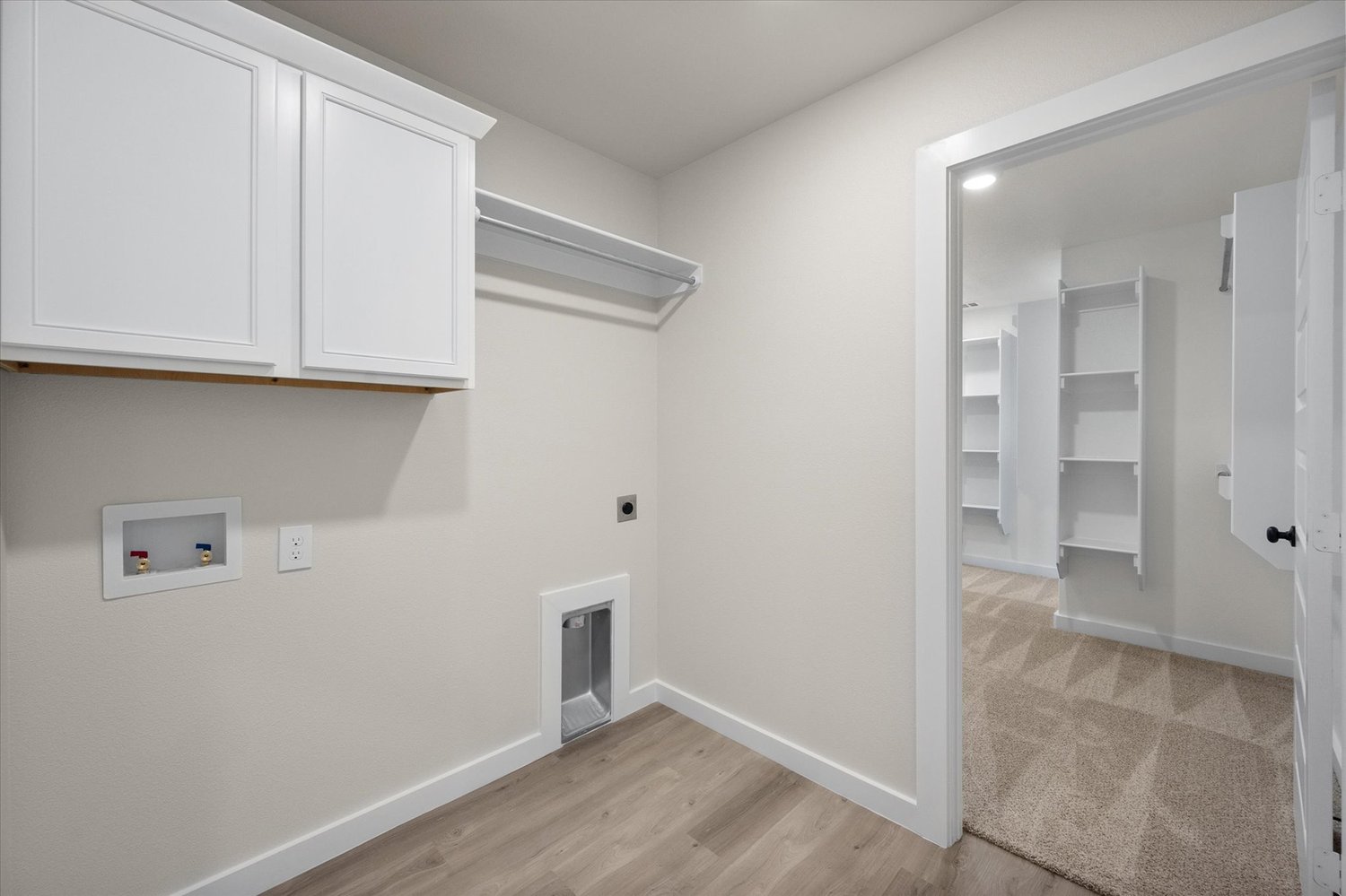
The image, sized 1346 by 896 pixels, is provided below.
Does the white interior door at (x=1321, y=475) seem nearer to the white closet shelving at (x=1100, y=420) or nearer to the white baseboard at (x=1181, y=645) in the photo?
the white baseboard at (x=1181, y=645)

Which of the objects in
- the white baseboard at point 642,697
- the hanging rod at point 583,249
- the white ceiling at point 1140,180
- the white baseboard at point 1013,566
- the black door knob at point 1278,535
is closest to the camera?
the black door knob at point 1278,535

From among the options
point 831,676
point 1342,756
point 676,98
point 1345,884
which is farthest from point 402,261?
point 1345,884

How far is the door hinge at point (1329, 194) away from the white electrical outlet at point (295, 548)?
2681mm

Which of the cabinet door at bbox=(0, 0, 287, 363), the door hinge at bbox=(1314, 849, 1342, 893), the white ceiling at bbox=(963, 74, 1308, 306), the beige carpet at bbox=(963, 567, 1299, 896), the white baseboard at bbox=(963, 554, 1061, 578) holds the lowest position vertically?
the beige carpet at bbox=(963, 567, 1299, 896)

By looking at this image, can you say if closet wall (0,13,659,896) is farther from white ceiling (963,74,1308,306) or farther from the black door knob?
the black door knob

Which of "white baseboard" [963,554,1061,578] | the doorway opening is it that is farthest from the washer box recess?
"white baseboard" [963,554,1061,578]

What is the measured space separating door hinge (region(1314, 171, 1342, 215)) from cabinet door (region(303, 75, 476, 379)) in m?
2.10

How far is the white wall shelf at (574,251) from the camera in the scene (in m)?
1.95

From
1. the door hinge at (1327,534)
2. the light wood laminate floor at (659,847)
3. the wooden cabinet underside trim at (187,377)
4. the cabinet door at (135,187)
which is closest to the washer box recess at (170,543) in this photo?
the wooden cabinet underside trim at (187,377)

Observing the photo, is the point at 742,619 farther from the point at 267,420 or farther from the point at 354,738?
the point at 267,420

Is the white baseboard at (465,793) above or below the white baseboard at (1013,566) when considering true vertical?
below

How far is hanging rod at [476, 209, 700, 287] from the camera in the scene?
1.88 metres

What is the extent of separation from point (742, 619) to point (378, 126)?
2.08m

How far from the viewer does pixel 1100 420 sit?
12.4 feet
